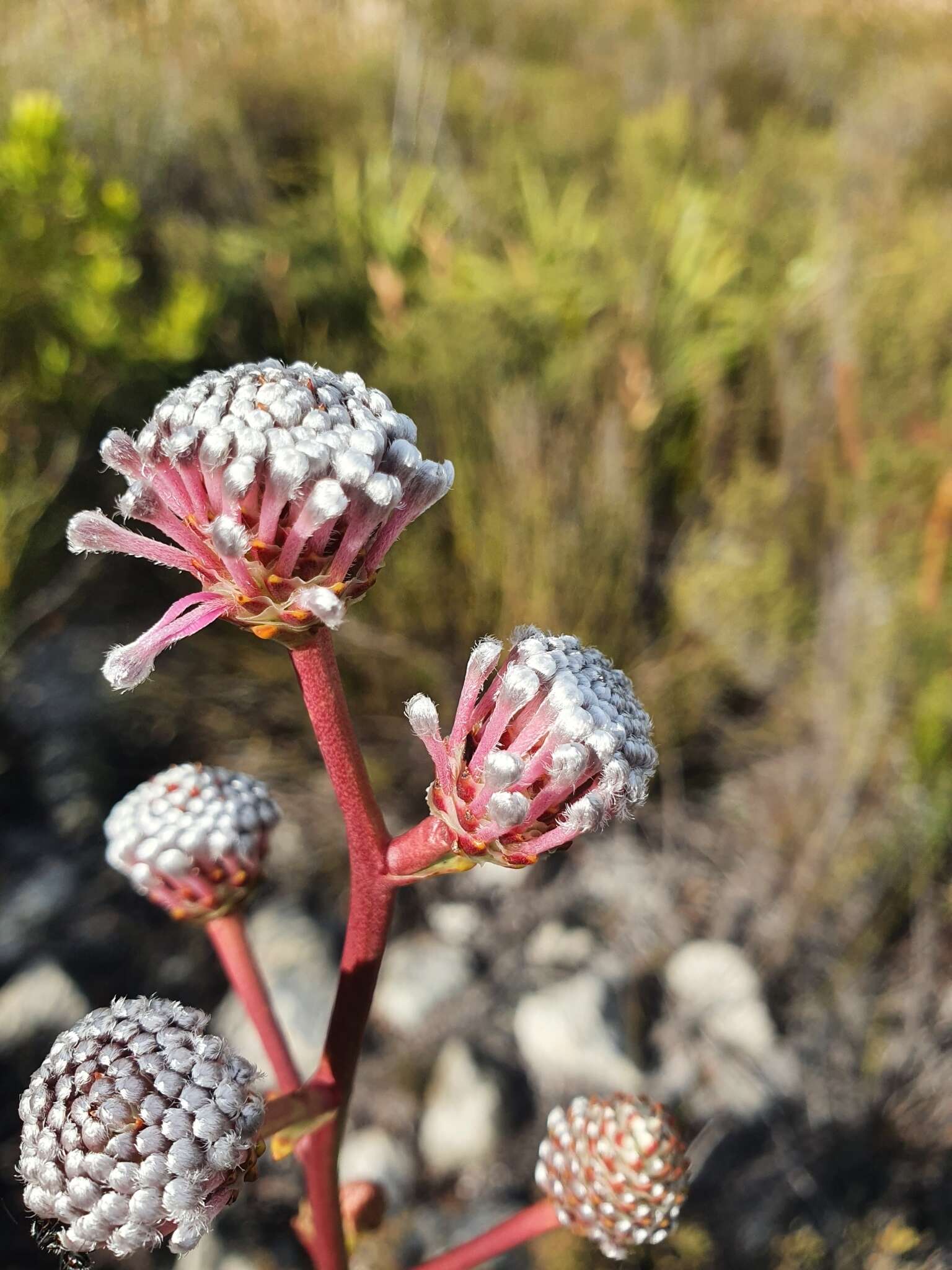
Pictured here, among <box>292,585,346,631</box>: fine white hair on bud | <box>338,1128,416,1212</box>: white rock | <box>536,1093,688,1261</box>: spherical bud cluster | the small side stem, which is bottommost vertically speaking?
<box>338,1128,416,1212</box>: white rock

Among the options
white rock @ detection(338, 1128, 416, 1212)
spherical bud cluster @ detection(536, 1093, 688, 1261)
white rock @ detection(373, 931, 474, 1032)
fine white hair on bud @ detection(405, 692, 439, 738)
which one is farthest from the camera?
white rock @ detection(373, 931, 474, 1032)

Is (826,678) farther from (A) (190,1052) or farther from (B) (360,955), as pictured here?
(A) (190,1052)

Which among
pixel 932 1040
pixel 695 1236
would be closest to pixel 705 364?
pixel 932 1040

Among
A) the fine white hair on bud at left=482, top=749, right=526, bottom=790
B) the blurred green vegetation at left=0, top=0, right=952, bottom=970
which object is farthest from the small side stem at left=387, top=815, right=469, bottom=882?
the blurred green vegetation at left=0, top=0, right=952, bottom=970

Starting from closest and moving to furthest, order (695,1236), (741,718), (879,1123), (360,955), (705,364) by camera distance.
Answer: (360,955)
(695,1236)
(879,1123)
(741,718)
(705,364)

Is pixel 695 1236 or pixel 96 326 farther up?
pixel 96 326

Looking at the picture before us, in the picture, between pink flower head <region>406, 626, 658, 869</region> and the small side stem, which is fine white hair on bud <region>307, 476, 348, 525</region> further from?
the small side stem

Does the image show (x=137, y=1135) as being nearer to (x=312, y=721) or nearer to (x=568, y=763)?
(x=312, y=721)
